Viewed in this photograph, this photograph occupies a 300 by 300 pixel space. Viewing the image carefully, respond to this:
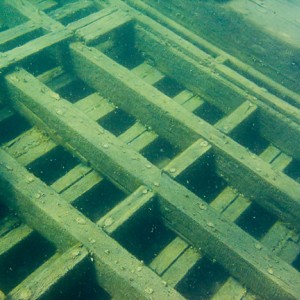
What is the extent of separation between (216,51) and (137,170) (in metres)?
1.95

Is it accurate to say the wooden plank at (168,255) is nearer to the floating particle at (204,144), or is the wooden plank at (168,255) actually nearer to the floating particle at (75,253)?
the floating particle at (75,253)

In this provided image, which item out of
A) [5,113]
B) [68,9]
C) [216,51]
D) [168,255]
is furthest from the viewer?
[68,9]

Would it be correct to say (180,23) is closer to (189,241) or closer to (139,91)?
(139,91)

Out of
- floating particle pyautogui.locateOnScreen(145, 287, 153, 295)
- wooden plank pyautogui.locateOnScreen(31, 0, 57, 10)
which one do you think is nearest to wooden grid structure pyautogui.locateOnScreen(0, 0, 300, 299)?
floating particle pyautogui.locateOnScreen(145, 287, 153, 295)

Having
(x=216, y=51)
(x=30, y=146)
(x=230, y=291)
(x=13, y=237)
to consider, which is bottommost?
(x=230, y=291)

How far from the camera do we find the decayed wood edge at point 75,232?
1.84 metres

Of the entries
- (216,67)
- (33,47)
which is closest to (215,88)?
(216,67)

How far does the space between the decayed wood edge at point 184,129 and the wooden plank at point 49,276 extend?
4.09 ft

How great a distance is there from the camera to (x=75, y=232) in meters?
1.97

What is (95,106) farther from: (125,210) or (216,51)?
(216,51)

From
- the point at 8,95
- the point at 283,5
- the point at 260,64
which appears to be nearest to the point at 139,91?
the point at 8,95

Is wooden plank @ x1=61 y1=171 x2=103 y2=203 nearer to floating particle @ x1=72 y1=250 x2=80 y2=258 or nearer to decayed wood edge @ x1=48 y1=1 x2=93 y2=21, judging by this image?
floating particle @ x1=72 y1=250 x2=80 y2=258

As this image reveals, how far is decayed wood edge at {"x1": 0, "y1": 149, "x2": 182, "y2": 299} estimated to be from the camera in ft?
6.02

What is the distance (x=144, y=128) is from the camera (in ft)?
9.69
